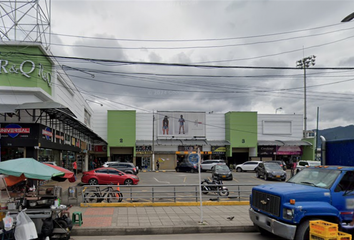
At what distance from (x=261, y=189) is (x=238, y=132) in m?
42.8

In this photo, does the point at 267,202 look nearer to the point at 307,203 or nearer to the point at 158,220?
the point at 307,203

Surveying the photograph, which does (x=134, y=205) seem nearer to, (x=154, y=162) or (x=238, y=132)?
(x=154, y=162)

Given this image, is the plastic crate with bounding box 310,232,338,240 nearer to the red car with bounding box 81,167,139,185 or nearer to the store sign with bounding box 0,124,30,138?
the store sign with bounding box 0,124,30,138

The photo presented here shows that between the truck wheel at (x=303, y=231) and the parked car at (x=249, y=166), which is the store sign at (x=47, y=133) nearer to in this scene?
the truck wheel at (x=303, y=231)

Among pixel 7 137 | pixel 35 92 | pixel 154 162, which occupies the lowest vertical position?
pixel 154 162

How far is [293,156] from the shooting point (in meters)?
53.2

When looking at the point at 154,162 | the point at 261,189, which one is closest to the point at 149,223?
the point at 261,189

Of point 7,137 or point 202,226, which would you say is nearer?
point 202,226

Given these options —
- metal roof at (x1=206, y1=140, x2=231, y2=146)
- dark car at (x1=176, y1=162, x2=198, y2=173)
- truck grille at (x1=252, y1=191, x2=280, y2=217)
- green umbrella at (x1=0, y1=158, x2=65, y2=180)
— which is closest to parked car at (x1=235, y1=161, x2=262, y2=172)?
dark car at (x1=176, y1=162, x2=198, y2=173)

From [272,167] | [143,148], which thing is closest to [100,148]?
[143,148]

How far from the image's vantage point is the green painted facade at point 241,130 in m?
50.8

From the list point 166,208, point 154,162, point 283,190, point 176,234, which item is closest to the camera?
point 283,190

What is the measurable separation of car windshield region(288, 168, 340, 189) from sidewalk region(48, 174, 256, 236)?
234cm

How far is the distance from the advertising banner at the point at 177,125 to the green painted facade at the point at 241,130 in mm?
4966
